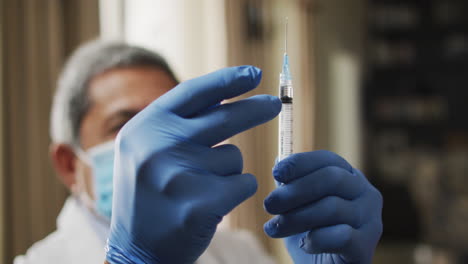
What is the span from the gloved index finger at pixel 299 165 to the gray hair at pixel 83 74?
0.52 meters

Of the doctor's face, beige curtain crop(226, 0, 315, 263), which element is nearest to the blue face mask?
the doctor's face

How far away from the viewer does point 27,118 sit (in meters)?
1.20

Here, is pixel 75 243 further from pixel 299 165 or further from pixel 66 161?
pixel 299 165

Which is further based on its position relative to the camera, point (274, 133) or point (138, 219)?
point (274, 133)

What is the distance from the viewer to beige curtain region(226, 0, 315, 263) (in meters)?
2.08

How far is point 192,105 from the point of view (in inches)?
24.8

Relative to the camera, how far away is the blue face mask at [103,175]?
0.96 metres

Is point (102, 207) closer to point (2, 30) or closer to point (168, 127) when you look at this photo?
point (168, 127)

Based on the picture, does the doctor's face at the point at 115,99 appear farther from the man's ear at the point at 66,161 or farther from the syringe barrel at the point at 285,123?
the syringe barrel at the point at 285,123

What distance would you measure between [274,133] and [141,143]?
1.91m

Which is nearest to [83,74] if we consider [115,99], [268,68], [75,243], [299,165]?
[115,99]

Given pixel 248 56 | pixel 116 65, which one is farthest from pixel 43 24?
pixel 248 56

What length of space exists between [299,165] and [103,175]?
54 centimetres

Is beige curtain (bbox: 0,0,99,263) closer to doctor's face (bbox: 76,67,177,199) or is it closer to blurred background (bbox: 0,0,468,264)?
blurred background (bbox: 0,0,468,264)
